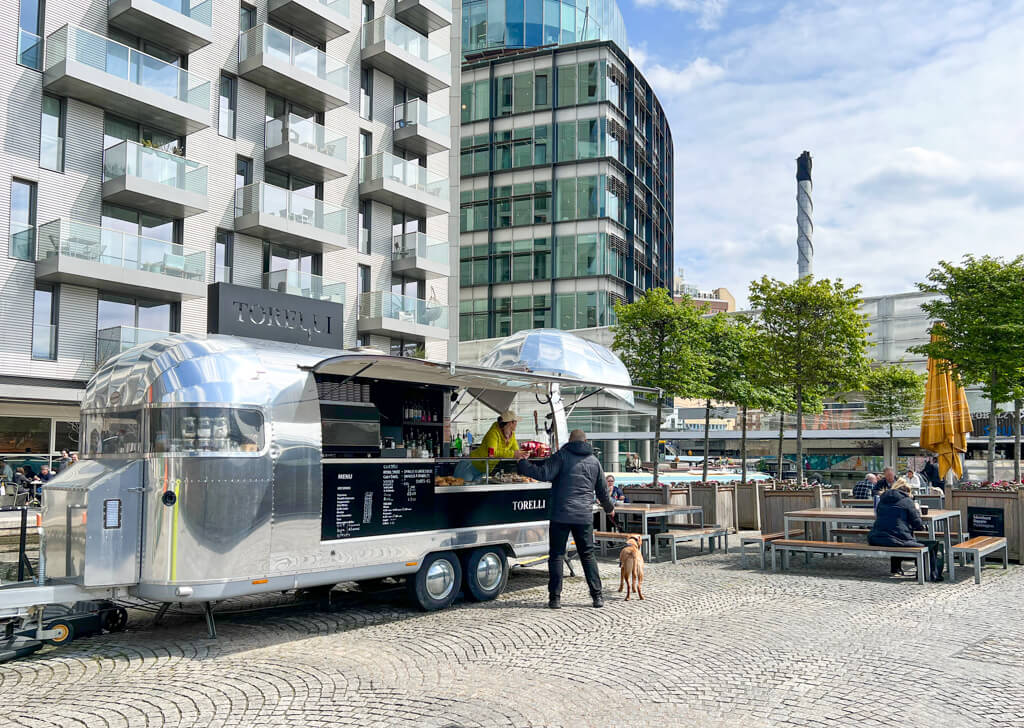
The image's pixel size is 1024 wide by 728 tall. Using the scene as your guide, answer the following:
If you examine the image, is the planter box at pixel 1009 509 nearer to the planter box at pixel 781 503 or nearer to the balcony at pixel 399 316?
the planter box at pixel 781 503

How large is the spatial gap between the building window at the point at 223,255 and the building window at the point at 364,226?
565 cm

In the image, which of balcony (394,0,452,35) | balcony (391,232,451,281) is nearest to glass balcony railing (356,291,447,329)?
balcony (391,232,451,281)

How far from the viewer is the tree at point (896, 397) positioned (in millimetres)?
44656

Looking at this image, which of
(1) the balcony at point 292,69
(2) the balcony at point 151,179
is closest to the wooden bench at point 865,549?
(2) the balcony at point 151,179

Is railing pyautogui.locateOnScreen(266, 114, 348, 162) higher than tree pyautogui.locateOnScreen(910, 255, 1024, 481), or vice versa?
railing pyautogui.locateOnScreen(266, 114, 348, 162)

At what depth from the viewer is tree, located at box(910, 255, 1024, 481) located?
798 inches

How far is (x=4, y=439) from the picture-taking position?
78.3 ft

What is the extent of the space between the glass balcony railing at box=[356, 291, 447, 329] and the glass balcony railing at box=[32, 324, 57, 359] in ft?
35.4

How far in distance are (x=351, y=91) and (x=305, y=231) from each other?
659 centimetres

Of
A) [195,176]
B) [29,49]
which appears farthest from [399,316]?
[29,49]

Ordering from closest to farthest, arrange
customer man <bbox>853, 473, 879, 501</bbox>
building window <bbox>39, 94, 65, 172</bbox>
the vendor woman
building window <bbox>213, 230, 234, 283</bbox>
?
1. the vendor woman
2. customer man <bbox>853, 473, 879, 501</bbox>
3. building window <bbox>39, 94, 65, 172</bbox>
4. building window <bbox>213, 230, 234, 283</bbox>

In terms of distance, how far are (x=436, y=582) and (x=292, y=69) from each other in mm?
22651

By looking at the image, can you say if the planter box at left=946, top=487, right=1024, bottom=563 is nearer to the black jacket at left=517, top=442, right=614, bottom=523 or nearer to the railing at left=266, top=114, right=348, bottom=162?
the black jacket at left=517, top=442, right=614, bottom=523

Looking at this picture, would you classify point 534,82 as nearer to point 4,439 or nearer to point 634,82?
point 634,82
